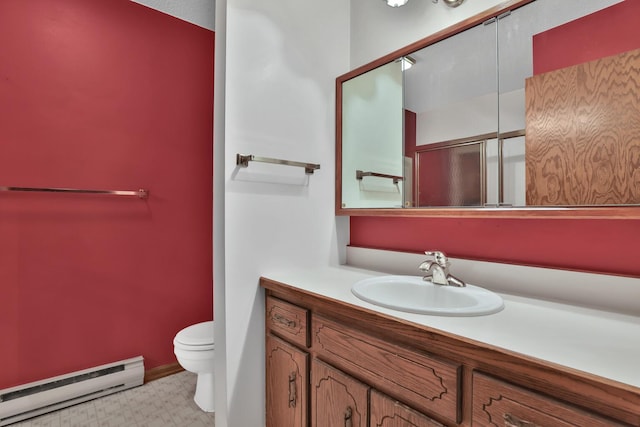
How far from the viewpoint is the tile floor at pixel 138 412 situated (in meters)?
1.64

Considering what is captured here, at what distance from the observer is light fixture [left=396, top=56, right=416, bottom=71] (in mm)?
1442

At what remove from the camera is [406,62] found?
57.4 inches

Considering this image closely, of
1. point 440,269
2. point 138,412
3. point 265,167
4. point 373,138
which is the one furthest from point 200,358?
point 373,138

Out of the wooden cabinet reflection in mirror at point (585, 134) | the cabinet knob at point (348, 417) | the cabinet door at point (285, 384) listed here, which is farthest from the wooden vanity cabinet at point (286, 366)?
the wooden cabinet reflection in mirror at point (585, 134)

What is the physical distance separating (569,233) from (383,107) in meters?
0.95

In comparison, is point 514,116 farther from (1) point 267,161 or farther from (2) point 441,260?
(1) point 267,161

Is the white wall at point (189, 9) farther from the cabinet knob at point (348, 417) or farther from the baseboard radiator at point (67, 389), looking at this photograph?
the cabinet knob at point (348, 417)

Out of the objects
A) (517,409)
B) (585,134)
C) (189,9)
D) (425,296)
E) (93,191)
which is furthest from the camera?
(189,9)

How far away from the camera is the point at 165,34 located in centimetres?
213

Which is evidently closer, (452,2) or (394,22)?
(452,2)

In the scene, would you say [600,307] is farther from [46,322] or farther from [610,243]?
[46,322]

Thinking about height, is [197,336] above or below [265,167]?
below

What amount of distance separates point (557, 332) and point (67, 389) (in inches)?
91.5

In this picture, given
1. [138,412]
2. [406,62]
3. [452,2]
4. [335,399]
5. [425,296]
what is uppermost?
[452,2]
